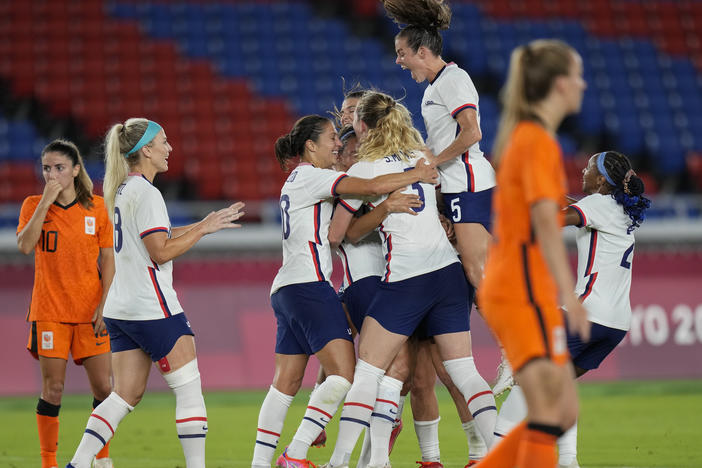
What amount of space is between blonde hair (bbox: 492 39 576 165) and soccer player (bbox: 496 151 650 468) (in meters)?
2.16

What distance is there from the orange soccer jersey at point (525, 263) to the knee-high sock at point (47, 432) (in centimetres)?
360

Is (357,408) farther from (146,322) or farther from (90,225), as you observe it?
(90,225)

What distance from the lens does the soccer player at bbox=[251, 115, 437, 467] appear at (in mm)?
5633

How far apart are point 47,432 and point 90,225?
1.45 m

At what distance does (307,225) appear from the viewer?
5836 mm

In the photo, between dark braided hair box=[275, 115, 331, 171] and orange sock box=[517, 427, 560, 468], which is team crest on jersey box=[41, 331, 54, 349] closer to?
dark braided hair box=[275, 115, 331, 171]

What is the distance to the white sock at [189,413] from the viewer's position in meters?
5.37

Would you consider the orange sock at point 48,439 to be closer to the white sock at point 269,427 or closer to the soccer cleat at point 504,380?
the white sock at point 269,427

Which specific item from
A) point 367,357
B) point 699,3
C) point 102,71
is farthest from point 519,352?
point 699,3

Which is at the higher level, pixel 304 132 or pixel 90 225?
pixel 304 132

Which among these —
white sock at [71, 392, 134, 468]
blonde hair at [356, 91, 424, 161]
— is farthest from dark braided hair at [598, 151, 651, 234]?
white sock at [71, 392, 134, 468]

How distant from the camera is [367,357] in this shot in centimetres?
556

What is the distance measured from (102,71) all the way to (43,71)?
108 centimetres

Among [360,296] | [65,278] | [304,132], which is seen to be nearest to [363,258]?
[360,296]
